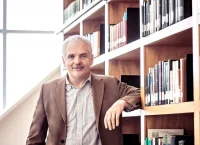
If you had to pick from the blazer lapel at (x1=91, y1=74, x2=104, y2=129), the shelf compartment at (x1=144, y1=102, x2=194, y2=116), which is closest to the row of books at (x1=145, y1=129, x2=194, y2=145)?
the shelf compartment at (x1=144, y1=102, x2=194, y2=116)

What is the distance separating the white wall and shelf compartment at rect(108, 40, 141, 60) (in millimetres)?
3294

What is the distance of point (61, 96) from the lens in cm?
333

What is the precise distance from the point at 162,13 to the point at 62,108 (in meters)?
0.89

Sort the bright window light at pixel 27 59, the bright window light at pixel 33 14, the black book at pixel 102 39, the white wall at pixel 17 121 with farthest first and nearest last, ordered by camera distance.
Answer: the bright window light at pixel 33 14, the bright window light at pixel 27 59, the white wall at pixel 17 121, the black book at pixel 102 39

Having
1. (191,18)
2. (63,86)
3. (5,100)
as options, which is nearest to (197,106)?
(191,18)

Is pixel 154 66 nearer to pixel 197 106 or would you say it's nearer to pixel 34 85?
pixel 197 106

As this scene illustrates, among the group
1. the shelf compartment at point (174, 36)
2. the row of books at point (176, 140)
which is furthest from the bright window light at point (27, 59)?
the row of books at point (176, 140)

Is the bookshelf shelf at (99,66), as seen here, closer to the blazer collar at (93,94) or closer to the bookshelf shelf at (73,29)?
the bookshelf shelf at (73,29)

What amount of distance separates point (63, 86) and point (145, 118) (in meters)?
0.63

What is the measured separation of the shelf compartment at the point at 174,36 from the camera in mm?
2844

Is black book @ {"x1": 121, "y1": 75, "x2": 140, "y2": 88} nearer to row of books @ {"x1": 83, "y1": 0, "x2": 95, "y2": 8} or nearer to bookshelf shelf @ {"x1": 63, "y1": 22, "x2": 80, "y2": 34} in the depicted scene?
row of books @ {"x1": 83, "y1": 0, "x2": 95, "y2": 8}

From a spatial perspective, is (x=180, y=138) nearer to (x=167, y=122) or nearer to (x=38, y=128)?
(x=167, y=122)

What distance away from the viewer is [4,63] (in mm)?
8102

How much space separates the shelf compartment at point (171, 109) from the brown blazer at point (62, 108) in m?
0.11
